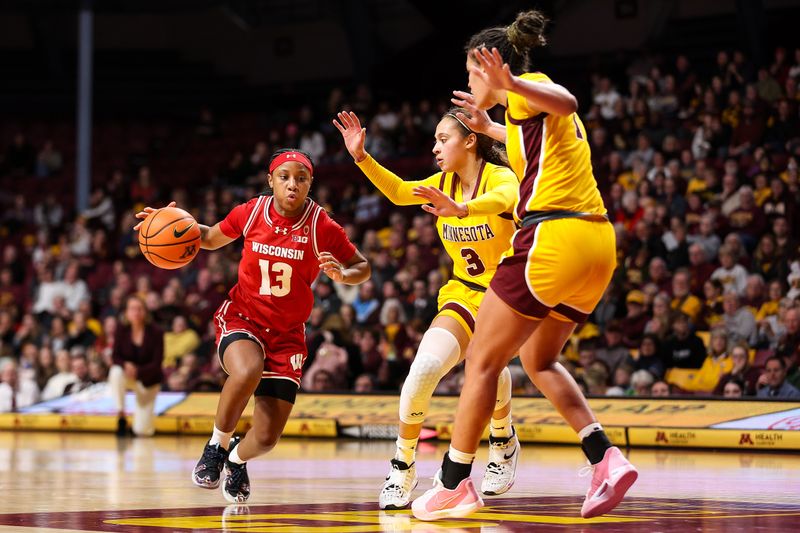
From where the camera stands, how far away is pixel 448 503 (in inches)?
222

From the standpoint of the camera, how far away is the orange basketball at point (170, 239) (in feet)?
24.1

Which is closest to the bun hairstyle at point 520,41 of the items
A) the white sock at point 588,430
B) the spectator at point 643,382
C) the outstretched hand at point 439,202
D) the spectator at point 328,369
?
the outstretched hand at point 439,202

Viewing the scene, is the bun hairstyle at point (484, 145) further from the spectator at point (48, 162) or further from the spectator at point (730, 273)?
the spectator at point (48, 162)

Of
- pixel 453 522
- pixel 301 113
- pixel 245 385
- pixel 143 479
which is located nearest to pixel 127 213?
pixel 301 113

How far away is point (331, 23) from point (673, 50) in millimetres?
8854

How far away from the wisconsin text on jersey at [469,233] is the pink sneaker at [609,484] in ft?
6.31

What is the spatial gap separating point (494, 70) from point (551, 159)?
0.55 meters

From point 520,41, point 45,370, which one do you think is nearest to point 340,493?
point 520,41

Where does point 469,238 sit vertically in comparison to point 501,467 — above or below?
above

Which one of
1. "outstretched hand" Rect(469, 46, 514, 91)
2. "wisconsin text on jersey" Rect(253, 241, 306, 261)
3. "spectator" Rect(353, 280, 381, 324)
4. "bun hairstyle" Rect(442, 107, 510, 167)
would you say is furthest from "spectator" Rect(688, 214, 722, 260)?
"outstretched hand" Rect(469, 46, 514, 91)

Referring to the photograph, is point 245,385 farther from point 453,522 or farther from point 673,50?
point 673,50

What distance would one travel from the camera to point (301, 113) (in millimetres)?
25438

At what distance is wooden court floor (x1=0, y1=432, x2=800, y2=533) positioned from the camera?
5.45 meters

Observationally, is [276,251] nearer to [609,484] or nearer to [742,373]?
[609,484]
